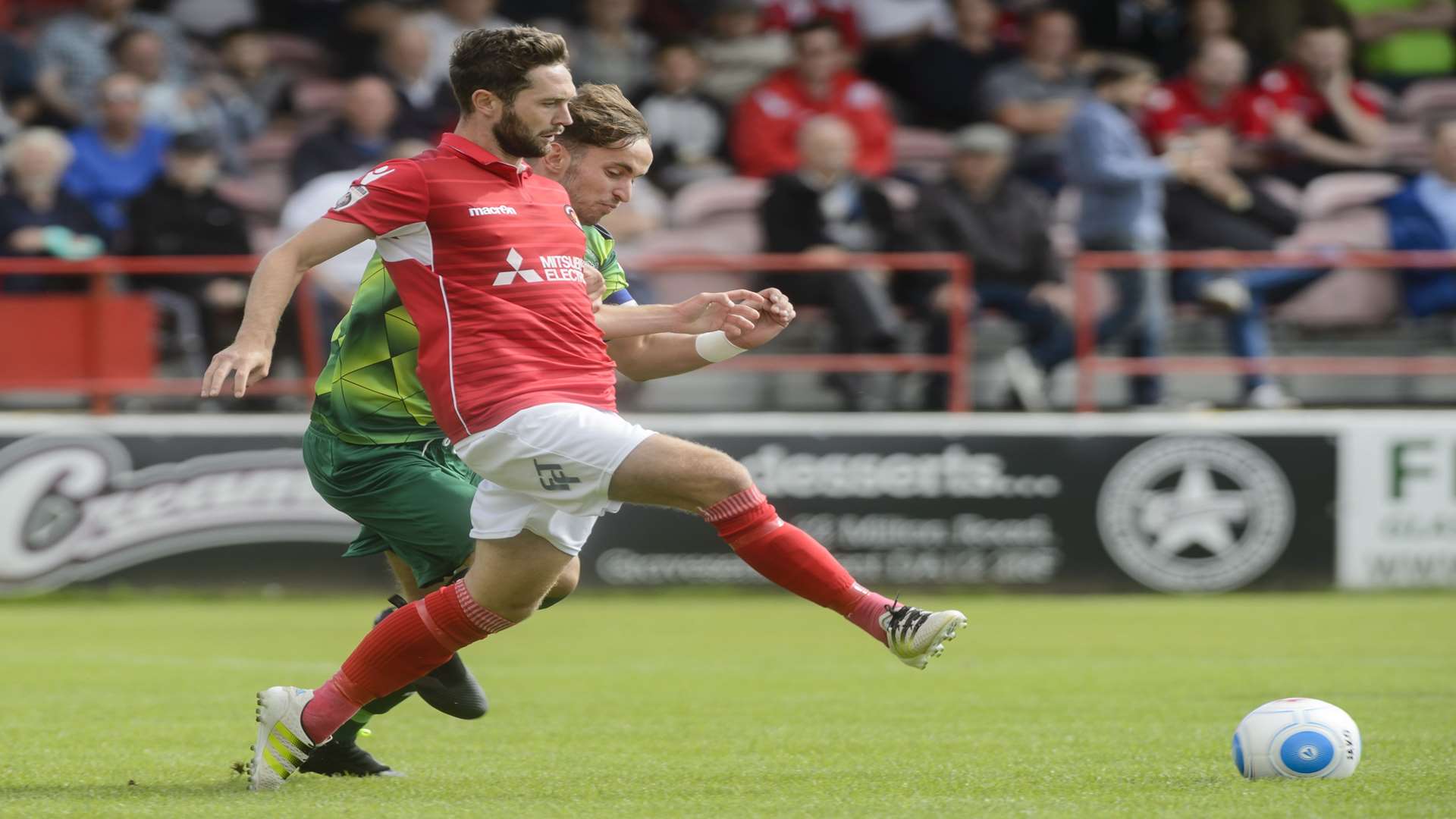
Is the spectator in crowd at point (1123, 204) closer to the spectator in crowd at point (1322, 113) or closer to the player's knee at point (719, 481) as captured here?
the spectator in crowd at point (1322, 113)

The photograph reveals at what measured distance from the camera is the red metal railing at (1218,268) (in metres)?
12.4

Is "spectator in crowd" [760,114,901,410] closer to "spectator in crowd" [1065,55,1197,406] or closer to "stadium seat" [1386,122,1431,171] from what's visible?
"spectator in crowd" [1065,55,1197,406]

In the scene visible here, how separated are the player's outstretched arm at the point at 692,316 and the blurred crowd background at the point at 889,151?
6.66m

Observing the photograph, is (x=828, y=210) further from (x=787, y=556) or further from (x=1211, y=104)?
(x=787, y=556)

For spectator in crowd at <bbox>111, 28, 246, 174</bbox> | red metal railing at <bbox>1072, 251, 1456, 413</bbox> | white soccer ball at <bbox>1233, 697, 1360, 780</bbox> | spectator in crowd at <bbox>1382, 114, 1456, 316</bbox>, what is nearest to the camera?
white soccer ball at <bbox>1233, 697, 1360, 780</bbox>

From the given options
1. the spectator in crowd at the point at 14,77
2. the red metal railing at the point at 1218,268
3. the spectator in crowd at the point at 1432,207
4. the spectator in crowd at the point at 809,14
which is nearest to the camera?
the red metal railing at the point at 1218,268

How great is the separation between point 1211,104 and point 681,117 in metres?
3.99

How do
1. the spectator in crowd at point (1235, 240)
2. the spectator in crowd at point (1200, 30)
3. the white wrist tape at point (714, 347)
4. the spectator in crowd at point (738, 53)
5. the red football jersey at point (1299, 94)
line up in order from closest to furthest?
the white wrist tape at point (714, 347) < the spectator in crowd at point (1235, 240) < the red football jersey at point (1299, 94) < the spectator in crowd at point (1200, 30) < the spectator in crowd at point (738, 53)

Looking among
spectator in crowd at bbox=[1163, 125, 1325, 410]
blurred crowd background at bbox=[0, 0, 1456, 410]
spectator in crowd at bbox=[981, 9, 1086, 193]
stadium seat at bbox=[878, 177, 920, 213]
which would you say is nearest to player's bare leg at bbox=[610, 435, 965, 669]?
blurred crowd background at bbox=[0, 0, 1456, 410]

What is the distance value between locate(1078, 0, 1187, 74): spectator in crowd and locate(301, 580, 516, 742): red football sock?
12.4m

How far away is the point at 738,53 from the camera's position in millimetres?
15703

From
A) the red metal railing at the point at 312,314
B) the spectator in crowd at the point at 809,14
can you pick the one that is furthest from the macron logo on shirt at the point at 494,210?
the spectator in crowd at the point at 809,14

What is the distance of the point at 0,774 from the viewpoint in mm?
5617

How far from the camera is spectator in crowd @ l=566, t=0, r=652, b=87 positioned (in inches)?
601
